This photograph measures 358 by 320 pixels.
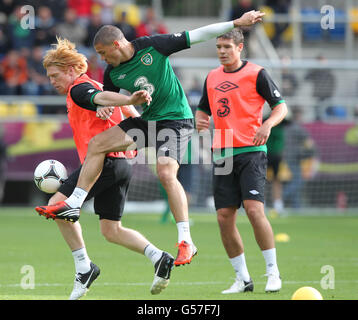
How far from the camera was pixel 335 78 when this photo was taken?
1988 cm

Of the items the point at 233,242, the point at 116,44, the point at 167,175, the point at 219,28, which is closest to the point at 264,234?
the point at 233,242

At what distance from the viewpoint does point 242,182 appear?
793 cm

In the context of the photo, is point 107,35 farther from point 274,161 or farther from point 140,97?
point 274,161

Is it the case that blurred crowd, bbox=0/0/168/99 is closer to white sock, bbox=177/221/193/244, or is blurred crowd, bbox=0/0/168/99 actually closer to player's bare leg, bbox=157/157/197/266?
player's bare leg, bbox=157/157/197/266

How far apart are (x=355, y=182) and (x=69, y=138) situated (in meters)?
6.94

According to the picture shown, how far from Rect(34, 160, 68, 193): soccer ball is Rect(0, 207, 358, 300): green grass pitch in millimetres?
1019

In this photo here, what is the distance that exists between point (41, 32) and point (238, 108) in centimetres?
1347

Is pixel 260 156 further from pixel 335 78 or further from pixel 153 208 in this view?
pixel 335 78

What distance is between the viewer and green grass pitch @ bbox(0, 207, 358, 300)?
25.1 feet

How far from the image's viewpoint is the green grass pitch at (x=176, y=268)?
764 cm

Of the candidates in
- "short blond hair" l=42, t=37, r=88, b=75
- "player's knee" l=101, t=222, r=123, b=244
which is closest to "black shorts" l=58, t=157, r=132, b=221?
"player's knee" l=101, t=222, r=123, b=244

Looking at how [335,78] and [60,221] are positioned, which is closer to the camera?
[60,221]

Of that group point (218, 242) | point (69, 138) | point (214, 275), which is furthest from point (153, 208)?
point (214, 275)
